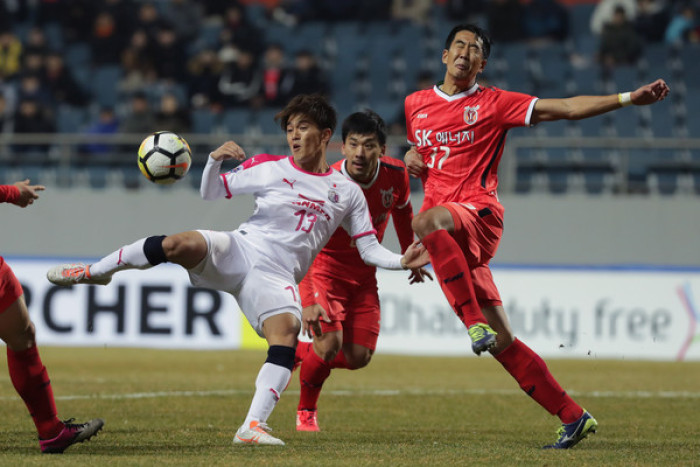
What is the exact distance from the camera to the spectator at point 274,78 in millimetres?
17422

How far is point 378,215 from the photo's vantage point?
26.3ft

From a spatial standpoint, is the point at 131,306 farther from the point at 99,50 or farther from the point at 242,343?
the point at 99,50

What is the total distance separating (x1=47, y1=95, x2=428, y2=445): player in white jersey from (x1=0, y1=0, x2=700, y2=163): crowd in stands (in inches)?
383

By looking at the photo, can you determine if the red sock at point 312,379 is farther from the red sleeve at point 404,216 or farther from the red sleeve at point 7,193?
the red sleeve at point 7,193

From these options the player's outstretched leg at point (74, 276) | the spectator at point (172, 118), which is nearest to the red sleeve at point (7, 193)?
the player's outstretched leg at point (74, 276)

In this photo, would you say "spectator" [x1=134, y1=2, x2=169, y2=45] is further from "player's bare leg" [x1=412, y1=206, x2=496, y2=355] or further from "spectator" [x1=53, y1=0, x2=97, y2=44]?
"player's bare leg" [x1=412, y1=206, x2=496, y2=355]

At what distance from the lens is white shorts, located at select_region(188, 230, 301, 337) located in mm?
6336

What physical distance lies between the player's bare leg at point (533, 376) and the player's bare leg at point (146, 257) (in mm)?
1893

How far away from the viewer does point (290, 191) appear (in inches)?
261

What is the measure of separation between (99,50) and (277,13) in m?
3.13

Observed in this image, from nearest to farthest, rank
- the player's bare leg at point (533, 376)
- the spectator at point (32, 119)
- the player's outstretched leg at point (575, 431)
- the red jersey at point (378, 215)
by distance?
the player's outstretched leg at point (575, 431) < the player's bare leg at point (533, 376) < the red jersey at point (378, 215) < the spectator at point (32, 119)

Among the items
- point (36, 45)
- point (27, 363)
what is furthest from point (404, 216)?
point (36, 45)

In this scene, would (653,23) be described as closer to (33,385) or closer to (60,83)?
(60,83)

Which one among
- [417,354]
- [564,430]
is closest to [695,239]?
[417,354]
